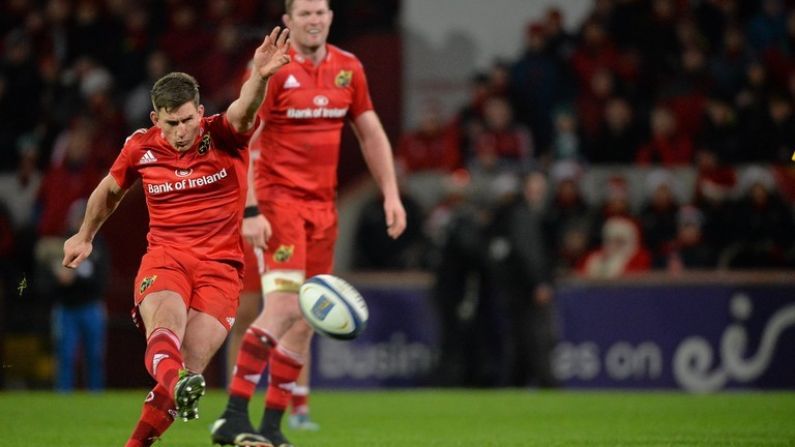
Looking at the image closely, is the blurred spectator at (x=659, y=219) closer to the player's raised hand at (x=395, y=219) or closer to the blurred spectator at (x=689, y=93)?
the blurred spectator at (x=689, y=93)

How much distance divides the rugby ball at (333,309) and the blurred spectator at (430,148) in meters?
10.1

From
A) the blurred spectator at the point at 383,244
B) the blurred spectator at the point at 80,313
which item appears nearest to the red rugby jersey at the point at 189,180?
the blurred spectator at the point at 80,313

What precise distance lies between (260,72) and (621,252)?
953 cm

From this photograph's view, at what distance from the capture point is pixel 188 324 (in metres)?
7.08

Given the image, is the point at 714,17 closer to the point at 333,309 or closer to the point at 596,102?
the point at 596,102

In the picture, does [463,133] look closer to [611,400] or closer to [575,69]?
[575,69]

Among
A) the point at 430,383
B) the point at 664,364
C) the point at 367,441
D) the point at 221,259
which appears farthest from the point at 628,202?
the point at 221,259

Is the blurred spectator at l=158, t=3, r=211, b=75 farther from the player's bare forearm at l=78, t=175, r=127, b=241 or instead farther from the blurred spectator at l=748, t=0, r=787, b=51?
the player's bare forearm at l=78, t=175, r=127, b=241

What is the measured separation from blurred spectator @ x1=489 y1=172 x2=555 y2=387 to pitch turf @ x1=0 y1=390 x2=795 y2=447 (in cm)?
104

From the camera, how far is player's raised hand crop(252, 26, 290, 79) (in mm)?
6953

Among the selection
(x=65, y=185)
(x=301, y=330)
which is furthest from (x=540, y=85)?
(x=301, y=330)

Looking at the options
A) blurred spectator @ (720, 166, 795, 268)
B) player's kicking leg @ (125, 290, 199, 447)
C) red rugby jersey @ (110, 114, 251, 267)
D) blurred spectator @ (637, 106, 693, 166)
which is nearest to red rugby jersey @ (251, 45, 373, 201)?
red rugby jersey @ (110, 114, 251, 267)

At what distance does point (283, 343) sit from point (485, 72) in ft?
35.2

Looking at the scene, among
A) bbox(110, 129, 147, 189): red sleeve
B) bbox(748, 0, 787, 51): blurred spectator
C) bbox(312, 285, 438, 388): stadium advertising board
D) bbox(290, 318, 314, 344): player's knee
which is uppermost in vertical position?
bbox(748, 0, 787, 51): blurred spectator
